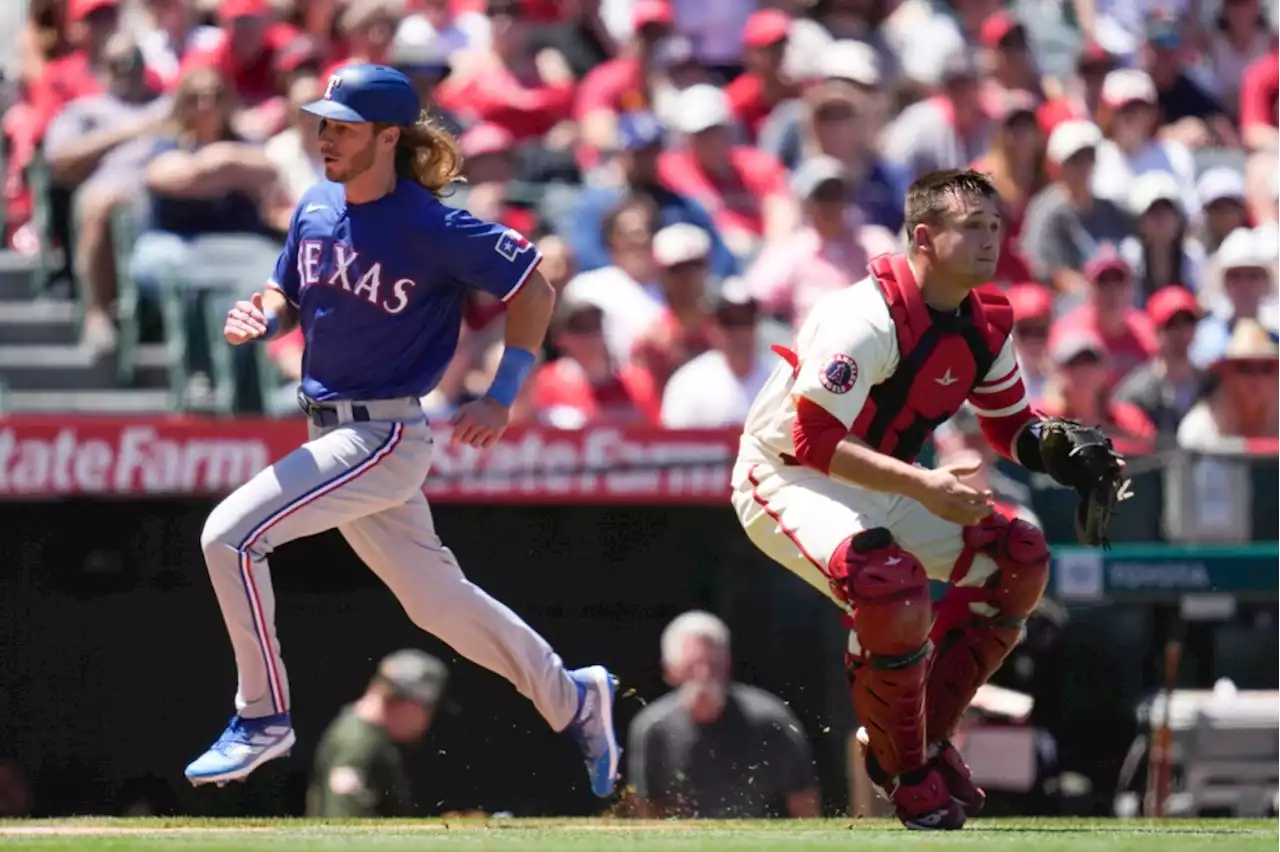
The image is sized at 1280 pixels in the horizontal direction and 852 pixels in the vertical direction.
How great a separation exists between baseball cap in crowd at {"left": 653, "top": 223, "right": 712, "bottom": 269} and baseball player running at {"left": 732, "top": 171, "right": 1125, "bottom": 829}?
3.64m

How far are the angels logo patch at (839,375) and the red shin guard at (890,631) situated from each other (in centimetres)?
41

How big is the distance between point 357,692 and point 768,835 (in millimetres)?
2389

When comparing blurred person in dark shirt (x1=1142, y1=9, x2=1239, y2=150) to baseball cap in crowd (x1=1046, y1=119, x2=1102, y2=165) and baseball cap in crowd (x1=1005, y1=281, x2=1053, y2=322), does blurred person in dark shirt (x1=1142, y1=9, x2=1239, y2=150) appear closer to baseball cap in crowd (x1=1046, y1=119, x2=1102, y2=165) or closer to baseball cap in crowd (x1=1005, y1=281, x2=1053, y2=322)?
baseball cap in crowd (x1=1046, y1=119, x2=1102, y2=165)

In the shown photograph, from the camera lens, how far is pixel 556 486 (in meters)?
8.09

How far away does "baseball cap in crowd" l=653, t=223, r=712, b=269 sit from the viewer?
33.1 feet

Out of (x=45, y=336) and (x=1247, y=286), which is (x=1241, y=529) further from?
(x=45, y=336)

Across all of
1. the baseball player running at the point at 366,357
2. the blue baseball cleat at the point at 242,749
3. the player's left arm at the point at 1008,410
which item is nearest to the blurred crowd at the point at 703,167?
the player's left arm at the point at 1008,410

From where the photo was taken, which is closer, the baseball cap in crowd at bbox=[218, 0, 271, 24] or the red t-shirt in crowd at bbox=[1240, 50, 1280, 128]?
the baseball cap in crowd at bbox=[218, 0, 271, 24]

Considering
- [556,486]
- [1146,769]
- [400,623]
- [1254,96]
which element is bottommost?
[1146,769]

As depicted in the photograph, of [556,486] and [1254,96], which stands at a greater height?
[1254,96]

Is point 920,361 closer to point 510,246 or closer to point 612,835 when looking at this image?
point 510,246

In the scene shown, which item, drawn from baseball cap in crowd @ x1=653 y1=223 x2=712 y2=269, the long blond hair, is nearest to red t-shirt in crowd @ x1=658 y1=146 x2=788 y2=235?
baseball cap in crowd @ x1=653 y1=223 x2=712 y2=269

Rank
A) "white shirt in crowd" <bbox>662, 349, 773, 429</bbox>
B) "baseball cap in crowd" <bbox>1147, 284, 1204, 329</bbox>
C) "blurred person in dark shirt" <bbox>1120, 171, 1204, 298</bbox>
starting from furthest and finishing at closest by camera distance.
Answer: "blurred person in dark shirt" <bbox>1120, 171, 1204, 298</bbox>
"baseball cap in crowd" <bbox>1147, 284, 1204, 329</bbox>
"white shirt in crowd" <bbox>662, 349, 773, 429</bbox>

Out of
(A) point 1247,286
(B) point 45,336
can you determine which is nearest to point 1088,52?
(A) point 1247,286
